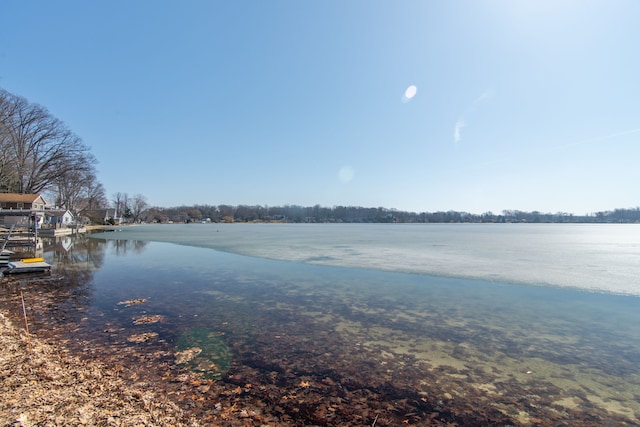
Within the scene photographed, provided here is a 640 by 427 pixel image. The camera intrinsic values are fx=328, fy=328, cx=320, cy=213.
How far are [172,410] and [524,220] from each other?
577 feet

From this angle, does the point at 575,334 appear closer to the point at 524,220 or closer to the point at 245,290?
the point at 245,290

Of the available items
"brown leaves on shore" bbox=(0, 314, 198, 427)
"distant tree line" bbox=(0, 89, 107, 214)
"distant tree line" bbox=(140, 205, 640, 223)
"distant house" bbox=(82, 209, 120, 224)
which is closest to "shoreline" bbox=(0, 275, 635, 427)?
"brown leaves on shore" bbox=(0, 314, 198, 427)

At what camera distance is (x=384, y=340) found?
595cm

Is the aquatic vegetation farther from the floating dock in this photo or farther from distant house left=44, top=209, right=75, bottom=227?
distant house left=44, top=209, right=75, bottom=227

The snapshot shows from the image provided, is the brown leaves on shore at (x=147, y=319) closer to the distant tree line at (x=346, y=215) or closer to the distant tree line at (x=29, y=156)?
the distant tree line at (x=29, y=156)

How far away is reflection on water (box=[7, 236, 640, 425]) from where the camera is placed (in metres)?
4.15

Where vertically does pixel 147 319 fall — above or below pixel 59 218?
below

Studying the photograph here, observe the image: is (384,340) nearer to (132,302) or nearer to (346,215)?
(132,302)

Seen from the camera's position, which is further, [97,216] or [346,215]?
[346,215]

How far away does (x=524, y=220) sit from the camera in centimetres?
15100

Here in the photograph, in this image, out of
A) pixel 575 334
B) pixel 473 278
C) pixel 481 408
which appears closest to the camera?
pixel 481 408

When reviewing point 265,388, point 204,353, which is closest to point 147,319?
point 204,353

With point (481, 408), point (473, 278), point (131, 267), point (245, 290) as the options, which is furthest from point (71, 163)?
point (481, 408)

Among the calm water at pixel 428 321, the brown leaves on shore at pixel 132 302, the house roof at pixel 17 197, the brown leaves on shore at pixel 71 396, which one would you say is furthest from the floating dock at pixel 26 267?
the house roof at pixel 17 197
